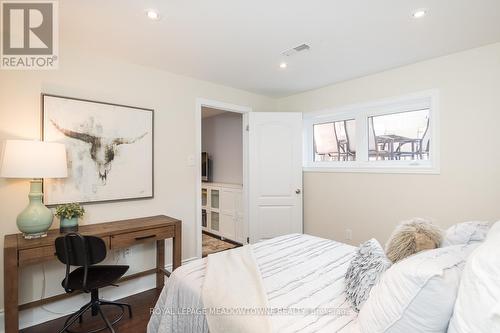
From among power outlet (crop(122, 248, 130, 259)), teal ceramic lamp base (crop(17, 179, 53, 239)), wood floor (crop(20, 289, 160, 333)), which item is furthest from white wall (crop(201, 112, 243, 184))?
teal ceramic lamp base (crop(17, 179, 53, 239))

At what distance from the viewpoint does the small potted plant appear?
2059 millimetres

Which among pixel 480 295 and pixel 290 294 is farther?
pixel 290 294

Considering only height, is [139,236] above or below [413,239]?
below

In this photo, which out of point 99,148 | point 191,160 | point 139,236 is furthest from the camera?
point 191,160

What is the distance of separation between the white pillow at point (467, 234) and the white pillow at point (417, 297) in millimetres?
488

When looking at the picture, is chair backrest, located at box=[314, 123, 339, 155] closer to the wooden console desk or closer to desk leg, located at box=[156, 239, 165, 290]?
the wooden console desk

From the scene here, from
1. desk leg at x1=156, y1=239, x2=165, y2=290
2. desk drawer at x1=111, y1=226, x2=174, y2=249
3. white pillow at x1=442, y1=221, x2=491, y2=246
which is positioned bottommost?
desk leg at x1=156, y1=239, x2=165, y2=290

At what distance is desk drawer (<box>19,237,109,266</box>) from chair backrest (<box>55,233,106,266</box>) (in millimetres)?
69

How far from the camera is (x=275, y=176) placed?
358 centimetres

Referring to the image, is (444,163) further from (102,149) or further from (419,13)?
(102,149)

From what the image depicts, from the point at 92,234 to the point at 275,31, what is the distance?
2182 millimetres

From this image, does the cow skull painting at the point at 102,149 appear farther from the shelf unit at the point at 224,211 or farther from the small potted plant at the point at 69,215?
the shelf unit at the point at 224,211

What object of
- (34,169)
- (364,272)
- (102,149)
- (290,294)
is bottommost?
(290,294)

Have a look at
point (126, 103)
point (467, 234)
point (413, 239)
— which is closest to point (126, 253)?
point (126, 103)
